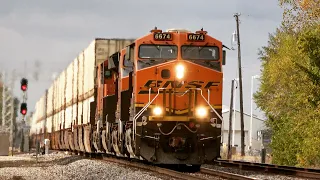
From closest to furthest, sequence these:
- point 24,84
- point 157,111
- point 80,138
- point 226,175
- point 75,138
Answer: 1. point 226,175
2. point 157,111
3. point 80,138
4. point 24,84
5. point 75,138

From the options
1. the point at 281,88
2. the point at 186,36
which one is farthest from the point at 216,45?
the point at 281,88

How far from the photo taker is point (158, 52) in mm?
18828

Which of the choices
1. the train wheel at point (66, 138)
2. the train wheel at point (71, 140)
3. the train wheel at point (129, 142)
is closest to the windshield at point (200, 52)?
the train wheel at point (129, 142)

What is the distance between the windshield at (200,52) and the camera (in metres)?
18.9

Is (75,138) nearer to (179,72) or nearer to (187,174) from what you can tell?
(179,72)

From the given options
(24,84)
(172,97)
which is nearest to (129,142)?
(172,97)

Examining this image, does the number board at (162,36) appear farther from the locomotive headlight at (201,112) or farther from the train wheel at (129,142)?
the train wheel at (129,142)

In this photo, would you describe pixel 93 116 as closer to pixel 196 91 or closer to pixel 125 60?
pixel 125 60

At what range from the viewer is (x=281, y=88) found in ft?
137

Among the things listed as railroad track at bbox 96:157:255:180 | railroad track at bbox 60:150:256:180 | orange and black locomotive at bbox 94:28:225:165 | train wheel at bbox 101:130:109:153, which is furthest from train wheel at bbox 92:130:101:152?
orange and black locomotive at bbox 94:28:225:165

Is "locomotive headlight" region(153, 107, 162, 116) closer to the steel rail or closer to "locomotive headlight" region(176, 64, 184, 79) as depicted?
"locomotive headlight" region(176, 64, 184, 79)

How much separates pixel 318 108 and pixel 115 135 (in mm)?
10166

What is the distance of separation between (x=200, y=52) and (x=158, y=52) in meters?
1.32

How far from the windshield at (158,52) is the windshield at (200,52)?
36 cm
